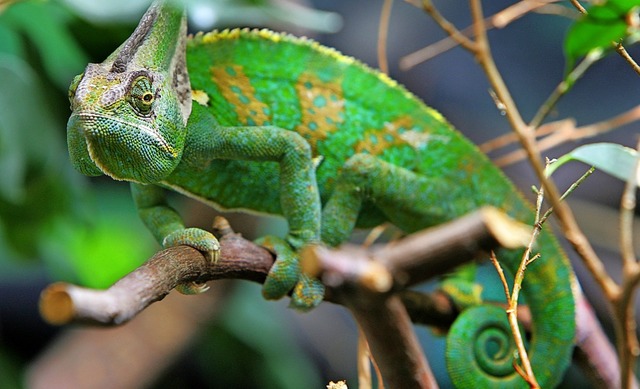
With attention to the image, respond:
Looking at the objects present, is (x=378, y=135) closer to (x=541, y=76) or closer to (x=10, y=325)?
(x=541, y=76)

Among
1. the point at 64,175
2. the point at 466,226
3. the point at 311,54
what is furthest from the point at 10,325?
the point at 466,226

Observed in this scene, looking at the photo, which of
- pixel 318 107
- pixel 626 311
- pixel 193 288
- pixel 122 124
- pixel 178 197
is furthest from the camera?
pixel 178 197

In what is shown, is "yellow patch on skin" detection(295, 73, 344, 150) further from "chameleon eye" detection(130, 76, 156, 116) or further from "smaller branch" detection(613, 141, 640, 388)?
"smaller branch" detection(613, 141, 640, 388)

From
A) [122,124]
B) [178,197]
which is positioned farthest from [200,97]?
[178,197]

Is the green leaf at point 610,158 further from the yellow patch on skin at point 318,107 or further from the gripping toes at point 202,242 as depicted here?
the yellow patch on skin at point 318,107

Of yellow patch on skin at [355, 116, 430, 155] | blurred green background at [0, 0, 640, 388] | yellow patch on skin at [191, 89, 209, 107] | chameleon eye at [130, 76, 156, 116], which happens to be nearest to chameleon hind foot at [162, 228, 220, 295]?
chameleon eye at [130, 76, 156, 116]

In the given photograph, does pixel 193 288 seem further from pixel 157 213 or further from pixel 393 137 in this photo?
pixel 393 137
